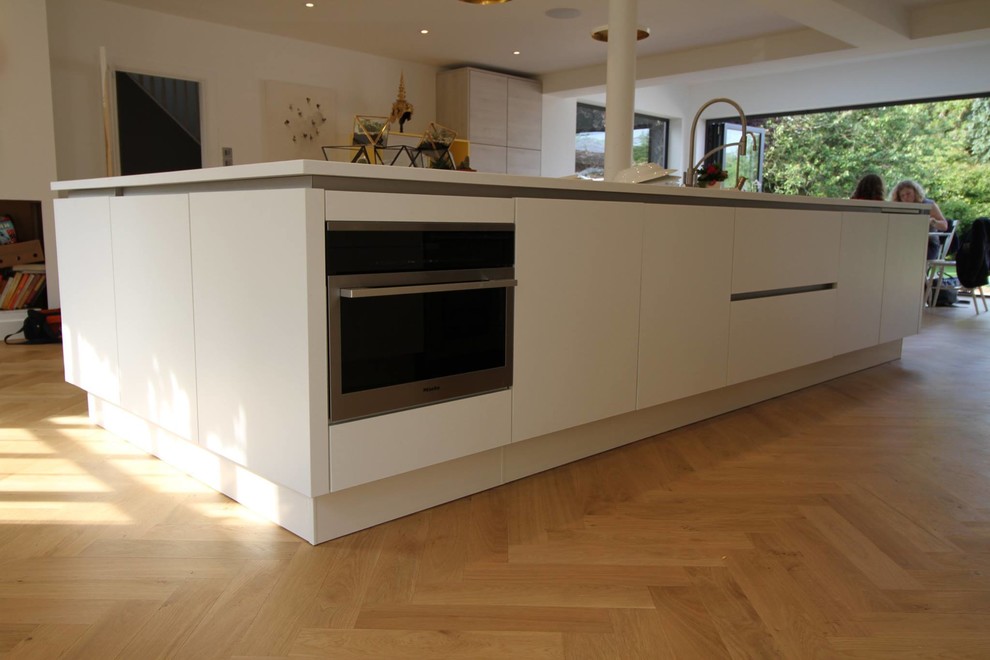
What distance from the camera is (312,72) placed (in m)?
7.31

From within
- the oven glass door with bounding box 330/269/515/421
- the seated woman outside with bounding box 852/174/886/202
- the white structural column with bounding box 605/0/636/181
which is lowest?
the oven glass door with bounding box 330/269/515/421

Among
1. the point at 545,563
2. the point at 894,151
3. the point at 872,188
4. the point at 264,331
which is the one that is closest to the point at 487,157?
the point at 872,188

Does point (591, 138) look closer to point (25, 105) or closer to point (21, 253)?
point (25, 105)

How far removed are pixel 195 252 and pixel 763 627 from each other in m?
1.58

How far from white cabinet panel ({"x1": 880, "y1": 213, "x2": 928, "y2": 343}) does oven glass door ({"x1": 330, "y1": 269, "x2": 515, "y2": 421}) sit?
281 centimetres

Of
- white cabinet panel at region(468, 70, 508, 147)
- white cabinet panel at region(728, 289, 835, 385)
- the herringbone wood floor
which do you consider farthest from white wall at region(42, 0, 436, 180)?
white cabinet panel at region(728, 289, 835, 385)

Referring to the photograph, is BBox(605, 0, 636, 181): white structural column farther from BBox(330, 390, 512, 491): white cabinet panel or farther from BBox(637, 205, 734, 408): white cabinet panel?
BBox(330, 390, 512, 491): white cabinet panel

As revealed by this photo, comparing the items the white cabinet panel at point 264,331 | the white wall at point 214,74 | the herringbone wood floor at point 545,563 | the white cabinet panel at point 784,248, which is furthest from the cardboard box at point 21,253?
the white cabinet panel at point 784,248

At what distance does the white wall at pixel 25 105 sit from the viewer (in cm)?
477

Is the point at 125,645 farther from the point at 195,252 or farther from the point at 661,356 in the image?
the point at 661,356

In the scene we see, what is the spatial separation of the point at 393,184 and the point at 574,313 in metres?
0.74

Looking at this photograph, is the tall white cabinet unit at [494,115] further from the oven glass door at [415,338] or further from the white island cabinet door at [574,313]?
the oven glass door at [415,338]

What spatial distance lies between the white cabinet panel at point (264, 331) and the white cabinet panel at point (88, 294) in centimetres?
62

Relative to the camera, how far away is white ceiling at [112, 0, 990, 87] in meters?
5.87
